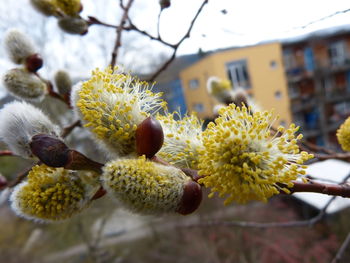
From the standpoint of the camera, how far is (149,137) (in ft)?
1.60


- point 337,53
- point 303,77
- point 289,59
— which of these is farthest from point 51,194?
point 337,53

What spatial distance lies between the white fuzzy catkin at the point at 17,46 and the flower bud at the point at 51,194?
62 cm

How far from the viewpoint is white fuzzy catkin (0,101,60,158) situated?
50cm

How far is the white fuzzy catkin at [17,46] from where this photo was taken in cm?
95

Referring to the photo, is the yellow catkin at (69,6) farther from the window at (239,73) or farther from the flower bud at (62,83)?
the window at (239,73)

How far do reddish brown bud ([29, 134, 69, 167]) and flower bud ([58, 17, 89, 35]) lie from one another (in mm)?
793

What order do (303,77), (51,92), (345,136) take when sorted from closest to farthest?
(345,136) < (51,92) < (303,77)

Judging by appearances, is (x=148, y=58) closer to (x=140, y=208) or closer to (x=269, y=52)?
(x=140, y=208)

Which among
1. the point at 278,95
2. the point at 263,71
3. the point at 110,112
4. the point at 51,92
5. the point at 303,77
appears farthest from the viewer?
the point at 303,77

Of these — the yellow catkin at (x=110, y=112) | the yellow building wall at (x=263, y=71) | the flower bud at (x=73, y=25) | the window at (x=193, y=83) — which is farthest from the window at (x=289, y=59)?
the yellow catkin at (x=110, y=112)

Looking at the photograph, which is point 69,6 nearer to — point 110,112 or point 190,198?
point 110,112

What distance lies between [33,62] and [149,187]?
728 millimetres

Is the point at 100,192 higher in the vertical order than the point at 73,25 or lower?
lower

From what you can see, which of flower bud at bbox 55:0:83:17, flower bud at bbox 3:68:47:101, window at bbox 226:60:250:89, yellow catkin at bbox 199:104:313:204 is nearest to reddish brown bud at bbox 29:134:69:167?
yellow catkin at bbox 199:104:313:204
